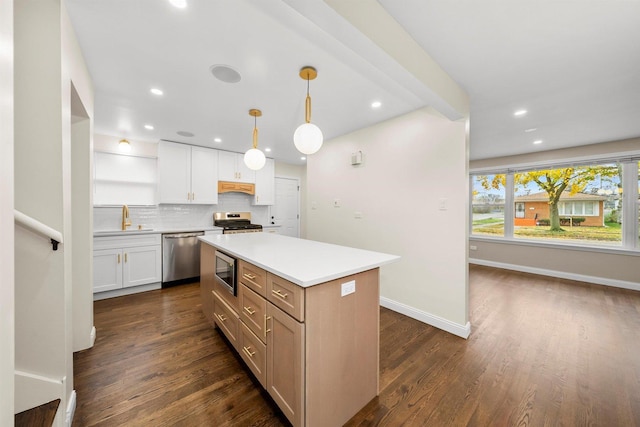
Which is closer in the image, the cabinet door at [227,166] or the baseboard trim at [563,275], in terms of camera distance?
the baseboard trim at [563,275]

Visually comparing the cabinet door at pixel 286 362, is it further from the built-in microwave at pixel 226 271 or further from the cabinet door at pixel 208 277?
the cabinet door at pixel 208 277

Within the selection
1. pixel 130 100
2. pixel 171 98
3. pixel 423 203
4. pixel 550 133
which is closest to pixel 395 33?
pixel 423 203

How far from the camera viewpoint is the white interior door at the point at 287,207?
590cm

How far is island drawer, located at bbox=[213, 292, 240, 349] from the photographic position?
1.92 m

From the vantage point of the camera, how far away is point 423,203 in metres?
2.71

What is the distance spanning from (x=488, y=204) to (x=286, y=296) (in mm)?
5785

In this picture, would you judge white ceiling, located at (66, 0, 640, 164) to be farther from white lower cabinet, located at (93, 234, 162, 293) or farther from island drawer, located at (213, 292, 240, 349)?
island drawer, located at (213, 292, 240, 349)

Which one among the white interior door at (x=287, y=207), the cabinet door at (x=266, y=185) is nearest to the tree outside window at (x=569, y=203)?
the white interior door at (x=287, y=207)

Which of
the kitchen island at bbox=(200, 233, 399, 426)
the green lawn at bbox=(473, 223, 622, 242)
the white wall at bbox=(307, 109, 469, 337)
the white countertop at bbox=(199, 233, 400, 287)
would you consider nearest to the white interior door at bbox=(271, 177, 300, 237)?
the white wall at bbox=(307, 109, 469, 337)

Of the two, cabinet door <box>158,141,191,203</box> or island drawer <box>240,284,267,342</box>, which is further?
cabinet door <box>158,141,191,203</box>

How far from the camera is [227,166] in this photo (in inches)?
184

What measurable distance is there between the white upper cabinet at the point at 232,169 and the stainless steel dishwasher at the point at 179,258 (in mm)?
1237

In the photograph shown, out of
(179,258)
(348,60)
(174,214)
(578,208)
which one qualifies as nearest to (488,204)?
(578,208)

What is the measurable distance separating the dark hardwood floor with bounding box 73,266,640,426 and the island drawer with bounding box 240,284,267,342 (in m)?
0.46
